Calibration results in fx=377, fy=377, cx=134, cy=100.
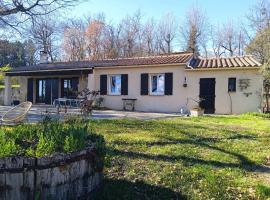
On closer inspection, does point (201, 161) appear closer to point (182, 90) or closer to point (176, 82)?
point (182, 90)

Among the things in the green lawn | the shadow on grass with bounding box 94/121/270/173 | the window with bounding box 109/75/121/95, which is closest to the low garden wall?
the green lawn

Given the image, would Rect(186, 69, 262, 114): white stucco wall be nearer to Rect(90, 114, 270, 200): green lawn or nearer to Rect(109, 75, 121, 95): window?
Rect(109, 75, 121, 95): window

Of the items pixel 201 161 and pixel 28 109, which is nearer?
pixel 201 161

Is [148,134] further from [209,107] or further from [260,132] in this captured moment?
[209,107]

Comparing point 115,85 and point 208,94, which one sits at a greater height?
point 115,85

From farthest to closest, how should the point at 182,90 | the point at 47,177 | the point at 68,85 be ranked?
the point at 68,85, the point at 182,90, the point at 47,177

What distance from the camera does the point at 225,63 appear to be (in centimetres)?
2144

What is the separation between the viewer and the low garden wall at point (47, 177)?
413 cm

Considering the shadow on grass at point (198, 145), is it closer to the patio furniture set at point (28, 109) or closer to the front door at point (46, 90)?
the patio furniture set at point (28, 109)

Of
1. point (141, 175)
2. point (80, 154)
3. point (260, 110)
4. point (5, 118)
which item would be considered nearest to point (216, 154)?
point (141, 175)

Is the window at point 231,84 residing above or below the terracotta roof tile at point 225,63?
below

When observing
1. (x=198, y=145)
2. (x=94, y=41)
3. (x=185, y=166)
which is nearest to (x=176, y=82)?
(x=198, y=145)

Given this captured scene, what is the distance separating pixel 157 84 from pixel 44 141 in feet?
60.0

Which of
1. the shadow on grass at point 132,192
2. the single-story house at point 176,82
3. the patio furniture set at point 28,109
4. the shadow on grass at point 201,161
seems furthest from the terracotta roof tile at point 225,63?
the shadow on grass at point 132,192
